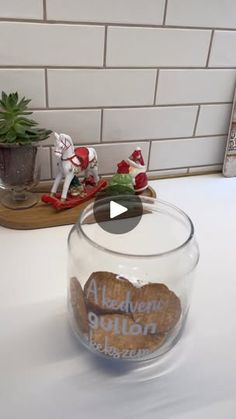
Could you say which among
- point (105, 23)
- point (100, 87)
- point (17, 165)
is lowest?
point (17, 165)

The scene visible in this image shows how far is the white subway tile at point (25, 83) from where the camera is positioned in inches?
25.3

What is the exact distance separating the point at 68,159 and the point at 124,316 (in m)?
0.35

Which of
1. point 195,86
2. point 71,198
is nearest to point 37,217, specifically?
point 71,198

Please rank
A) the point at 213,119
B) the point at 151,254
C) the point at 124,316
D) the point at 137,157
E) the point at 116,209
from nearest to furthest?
the point at 124,316
the point at 151,254
the point at 116,209
the point at 137,157
the point at 213,119

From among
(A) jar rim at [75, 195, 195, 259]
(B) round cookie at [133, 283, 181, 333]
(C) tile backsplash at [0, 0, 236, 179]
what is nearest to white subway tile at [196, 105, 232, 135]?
(C) tile backsplash at [0, 0, 236, 179]

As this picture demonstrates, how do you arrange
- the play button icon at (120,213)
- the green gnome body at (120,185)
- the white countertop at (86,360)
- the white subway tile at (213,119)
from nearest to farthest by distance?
the white countertop at (86,360)
the play button icon at (120,213)
the green gnome body at (120,185)
the white subway tile at (213,119)

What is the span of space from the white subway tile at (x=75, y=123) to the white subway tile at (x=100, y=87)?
0.06 ft

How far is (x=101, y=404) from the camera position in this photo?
1.23 ft

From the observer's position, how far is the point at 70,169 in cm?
66

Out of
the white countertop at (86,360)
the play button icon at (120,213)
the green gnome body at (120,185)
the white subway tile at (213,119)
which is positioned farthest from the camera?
the white subway tile at (213,119)

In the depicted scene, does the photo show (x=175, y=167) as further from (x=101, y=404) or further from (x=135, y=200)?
(x=101, y=404)

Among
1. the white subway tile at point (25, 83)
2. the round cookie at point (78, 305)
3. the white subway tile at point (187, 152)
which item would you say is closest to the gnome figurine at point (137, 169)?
the white subway tile at point (187, 152)

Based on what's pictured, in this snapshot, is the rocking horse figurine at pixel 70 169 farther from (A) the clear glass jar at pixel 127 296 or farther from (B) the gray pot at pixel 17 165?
(A) the clear glass jar at pixel 127 296

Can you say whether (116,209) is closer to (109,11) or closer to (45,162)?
(45,162)
